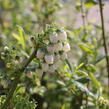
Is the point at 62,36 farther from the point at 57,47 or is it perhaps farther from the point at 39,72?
the point at 39,72

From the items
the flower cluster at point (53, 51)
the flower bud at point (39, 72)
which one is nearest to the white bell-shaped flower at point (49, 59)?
the flower cluster at point (53, 51)

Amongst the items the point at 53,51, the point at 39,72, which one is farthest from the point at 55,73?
the point at 53,51

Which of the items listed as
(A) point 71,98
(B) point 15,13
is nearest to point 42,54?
(A) point 71,98

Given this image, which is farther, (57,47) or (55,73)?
(55,73)

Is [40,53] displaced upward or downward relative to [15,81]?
upward

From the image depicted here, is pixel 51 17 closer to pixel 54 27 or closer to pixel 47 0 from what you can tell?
pixel 47 0

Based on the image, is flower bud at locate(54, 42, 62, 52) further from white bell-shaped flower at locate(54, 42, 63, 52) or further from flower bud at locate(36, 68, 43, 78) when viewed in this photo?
flower bud at locate(36, 68, 43, 78)

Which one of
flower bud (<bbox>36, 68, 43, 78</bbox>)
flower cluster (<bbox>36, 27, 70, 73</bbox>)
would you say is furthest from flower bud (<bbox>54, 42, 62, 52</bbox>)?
flower bud (<bbox>36, 68, 43, 78</bbox>)

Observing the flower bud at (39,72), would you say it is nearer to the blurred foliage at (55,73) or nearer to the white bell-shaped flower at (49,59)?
the blurred foliage at (55,73)
